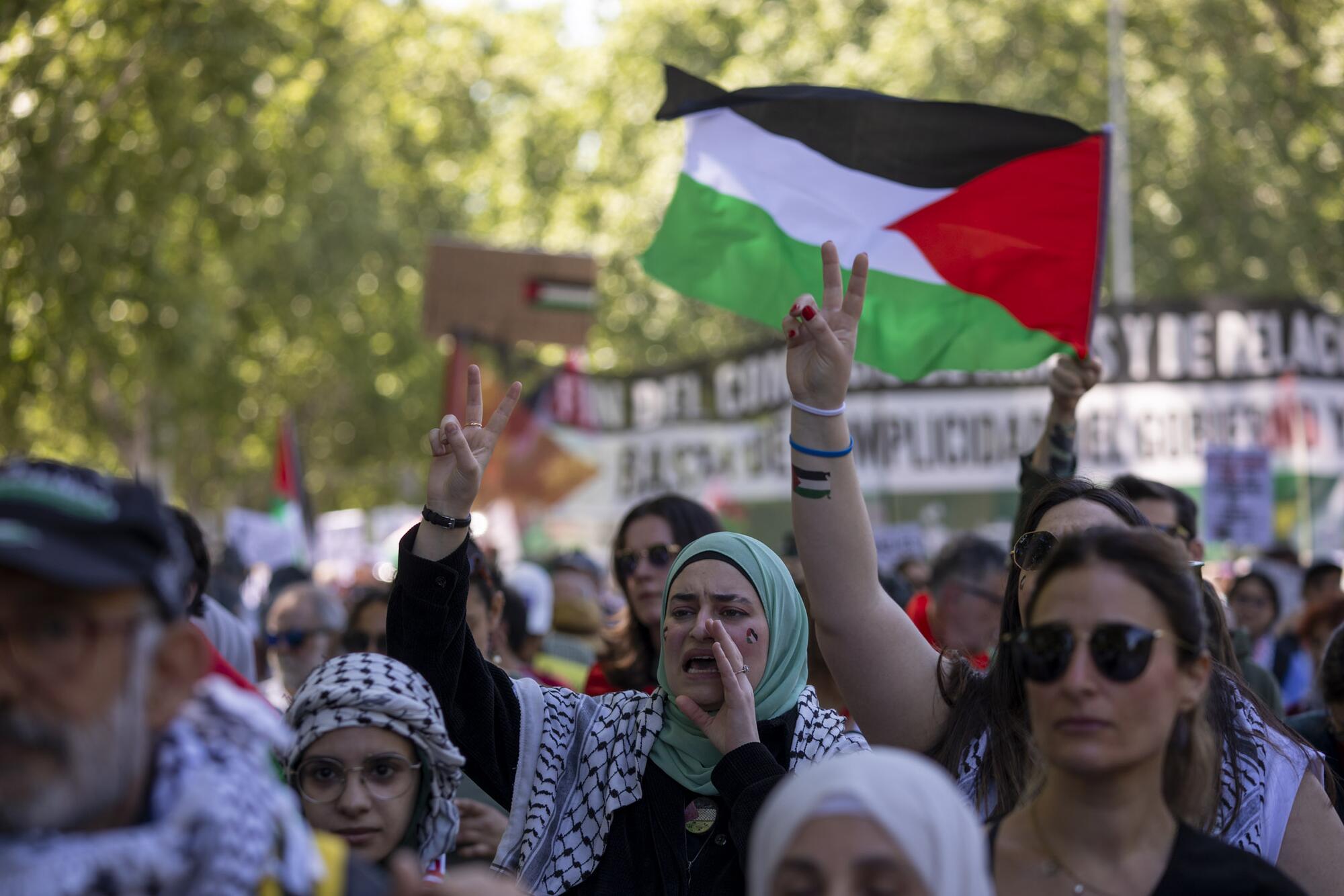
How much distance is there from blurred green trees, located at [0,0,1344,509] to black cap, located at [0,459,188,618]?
28.7 feet

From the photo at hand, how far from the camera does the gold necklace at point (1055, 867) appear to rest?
8.02ft

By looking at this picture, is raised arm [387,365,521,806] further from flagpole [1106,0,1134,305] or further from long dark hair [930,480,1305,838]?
flagpole [1106,0,1134,305]

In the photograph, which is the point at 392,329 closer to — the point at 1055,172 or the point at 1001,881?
the point at 1055,172

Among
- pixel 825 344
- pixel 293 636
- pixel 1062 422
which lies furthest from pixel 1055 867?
pixel 293 636

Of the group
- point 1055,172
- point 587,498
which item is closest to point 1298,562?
point 587,498

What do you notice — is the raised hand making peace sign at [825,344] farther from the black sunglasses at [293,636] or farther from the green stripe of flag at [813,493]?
the black sunglasses at [293,636]

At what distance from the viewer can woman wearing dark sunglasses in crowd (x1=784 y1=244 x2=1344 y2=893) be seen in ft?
10.2

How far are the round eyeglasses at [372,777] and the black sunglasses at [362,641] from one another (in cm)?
219

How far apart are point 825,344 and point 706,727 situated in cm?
82

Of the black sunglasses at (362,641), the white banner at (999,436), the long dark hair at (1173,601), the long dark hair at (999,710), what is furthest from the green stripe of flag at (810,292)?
the white banner at (999,436)

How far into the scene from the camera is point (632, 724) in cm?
361

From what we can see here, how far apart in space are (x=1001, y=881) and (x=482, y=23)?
112 feet

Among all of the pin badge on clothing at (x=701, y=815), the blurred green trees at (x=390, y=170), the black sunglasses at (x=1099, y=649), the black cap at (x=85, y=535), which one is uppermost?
the blurred green trees at (x=390, y=170)

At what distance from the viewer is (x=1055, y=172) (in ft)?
18.8
